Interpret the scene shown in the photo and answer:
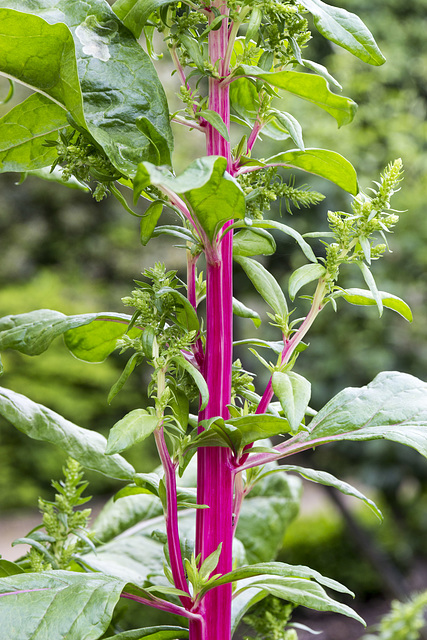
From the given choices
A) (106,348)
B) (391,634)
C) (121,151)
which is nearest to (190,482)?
(106,348)

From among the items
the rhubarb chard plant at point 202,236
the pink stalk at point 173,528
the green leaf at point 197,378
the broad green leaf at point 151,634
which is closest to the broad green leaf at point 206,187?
the rhubarb chard plant at point 202,236

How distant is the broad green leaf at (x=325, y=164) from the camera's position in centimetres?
56

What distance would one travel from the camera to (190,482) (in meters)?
1.09

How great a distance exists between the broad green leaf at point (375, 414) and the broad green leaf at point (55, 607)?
0.71 ft

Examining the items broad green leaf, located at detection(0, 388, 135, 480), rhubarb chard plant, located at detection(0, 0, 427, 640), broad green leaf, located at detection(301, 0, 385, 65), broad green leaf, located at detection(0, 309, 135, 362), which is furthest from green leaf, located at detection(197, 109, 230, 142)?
broad green leaf, located at detection(0, 388, 135, 480)

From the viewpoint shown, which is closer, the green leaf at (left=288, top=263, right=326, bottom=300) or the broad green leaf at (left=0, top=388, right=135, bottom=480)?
the green leaf at (left=288, top=263, right=326, bottom=300)

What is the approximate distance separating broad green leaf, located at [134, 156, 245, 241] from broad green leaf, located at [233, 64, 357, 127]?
0.31 feet

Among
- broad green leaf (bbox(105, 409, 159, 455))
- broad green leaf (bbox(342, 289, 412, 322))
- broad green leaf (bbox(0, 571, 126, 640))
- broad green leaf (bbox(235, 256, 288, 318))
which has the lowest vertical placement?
broad green leaf (bbox(0, 571, 126, 640))

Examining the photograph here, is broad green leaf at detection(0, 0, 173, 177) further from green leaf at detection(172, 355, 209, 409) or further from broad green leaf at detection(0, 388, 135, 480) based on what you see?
broad green leaf at detection(0, 388, 135, 480)

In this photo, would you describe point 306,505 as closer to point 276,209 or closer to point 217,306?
point 276,209

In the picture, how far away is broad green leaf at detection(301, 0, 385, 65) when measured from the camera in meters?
0.55

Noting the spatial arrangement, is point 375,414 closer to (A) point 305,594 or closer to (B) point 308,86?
(A) point 305,594

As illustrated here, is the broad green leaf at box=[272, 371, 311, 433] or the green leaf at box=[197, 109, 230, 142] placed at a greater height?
the green leaf at box=[197, 109, 230, 142]

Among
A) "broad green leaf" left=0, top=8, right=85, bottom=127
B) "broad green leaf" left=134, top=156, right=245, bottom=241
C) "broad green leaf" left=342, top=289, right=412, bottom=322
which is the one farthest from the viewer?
"broad green leaf" left=342, top=289, right=412, bottom=322
